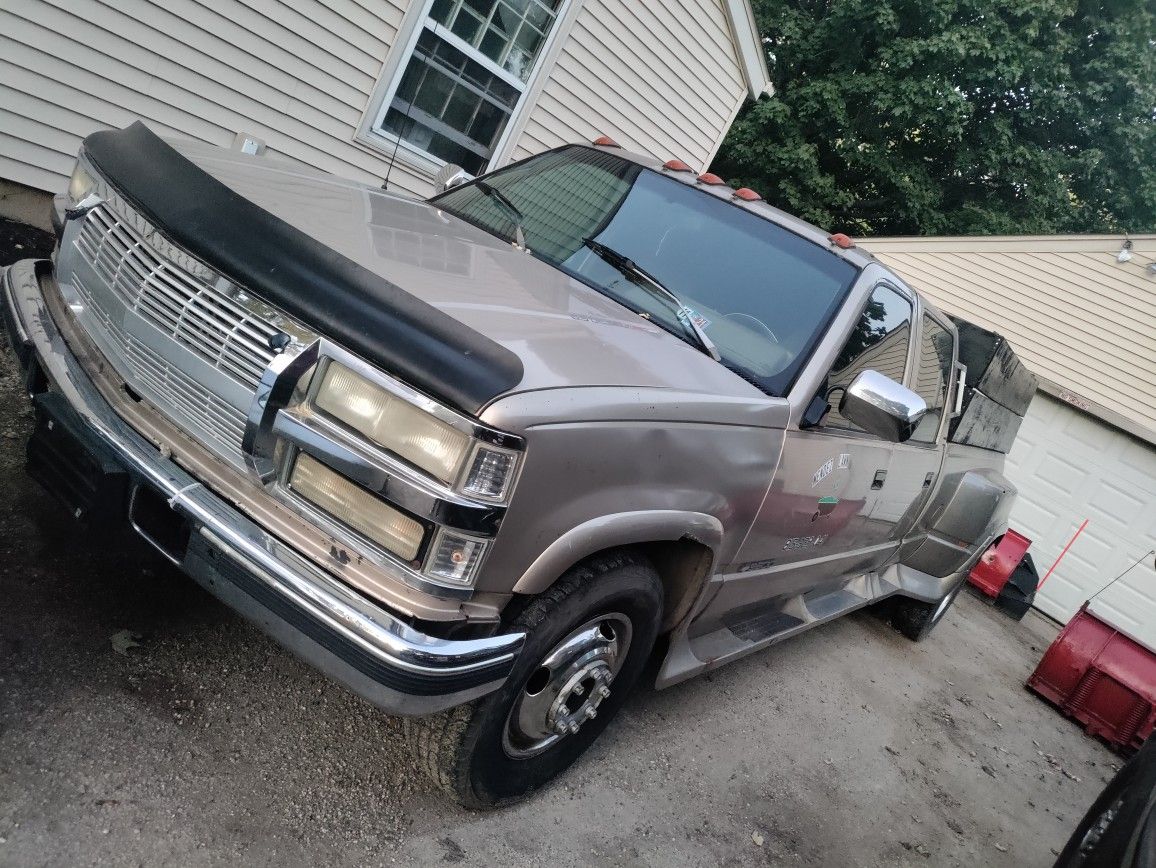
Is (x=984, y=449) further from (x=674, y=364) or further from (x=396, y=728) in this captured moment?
(x=396, y=728)

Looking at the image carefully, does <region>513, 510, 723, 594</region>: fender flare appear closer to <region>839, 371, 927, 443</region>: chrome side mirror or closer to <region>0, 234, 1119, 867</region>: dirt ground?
<region>839, 371, 927, 443</region>: chrome side mirror

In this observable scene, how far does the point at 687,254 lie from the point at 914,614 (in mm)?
4015

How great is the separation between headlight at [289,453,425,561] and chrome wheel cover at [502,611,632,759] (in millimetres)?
640

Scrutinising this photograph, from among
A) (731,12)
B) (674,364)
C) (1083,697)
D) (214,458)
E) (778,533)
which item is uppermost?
(731,12)

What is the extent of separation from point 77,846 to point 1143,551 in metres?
11.3

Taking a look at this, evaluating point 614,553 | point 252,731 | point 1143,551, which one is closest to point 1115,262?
point 1143,551

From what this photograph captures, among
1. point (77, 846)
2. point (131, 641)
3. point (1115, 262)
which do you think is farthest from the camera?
point (1115, 262)

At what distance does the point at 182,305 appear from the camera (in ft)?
6.98

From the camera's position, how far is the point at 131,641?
266 cm

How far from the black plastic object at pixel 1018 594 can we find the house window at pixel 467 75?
7086mm

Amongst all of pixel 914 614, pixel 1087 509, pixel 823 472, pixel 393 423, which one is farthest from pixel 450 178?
pixel 1087 509

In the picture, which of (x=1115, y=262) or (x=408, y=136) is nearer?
(x=408, y=136)

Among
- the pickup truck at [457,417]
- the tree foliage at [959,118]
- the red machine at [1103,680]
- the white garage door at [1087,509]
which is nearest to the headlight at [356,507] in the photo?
the pickup truck at [457,417]

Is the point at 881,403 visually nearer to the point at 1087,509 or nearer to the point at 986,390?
the point at 986,390
